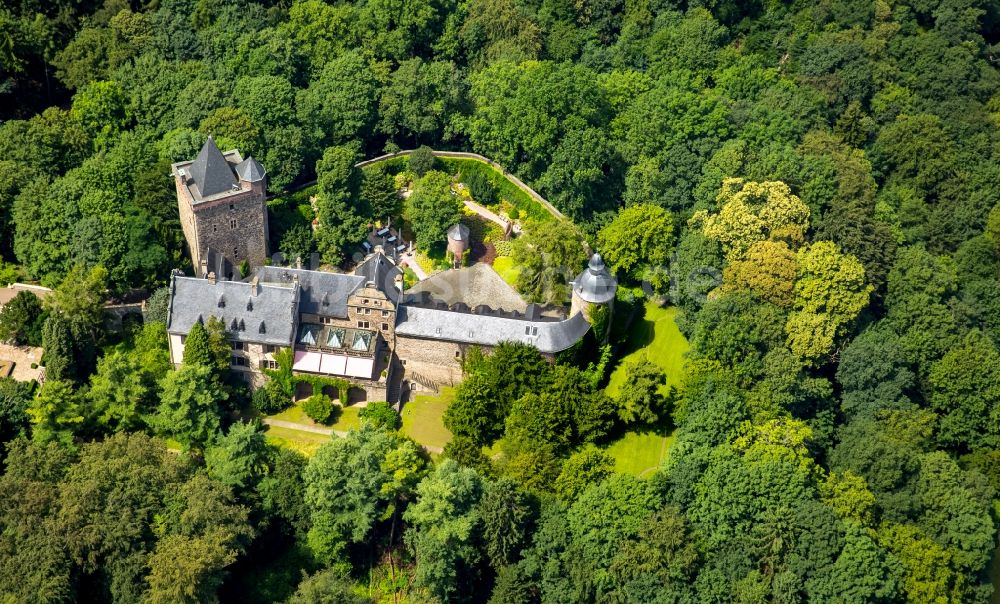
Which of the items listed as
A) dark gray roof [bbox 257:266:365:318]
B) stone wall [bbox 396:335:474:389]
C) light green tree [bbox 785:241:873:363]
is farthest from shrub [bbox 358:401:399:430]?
light green tree [bbox 785:241:873:363]

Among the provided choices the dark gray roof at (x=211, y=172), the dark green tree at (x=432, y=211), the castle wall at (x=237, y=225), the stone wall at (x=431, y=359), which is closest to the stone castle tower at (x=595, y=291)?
the stone wall at (x=431, y=359)

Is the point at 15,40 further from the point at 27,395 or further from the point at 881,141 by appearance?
the point at 881,141

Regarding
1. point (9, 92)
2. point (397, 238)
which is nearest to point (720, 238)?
point (397, 238)

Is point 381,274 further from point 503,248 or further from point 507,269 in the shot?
point 503,248

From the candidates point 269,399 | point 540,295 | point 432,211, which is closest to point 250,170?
point 432,211

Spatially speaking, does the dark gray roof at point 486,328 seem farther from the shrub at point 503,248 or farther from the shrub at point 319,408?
the shrub at point 503,248

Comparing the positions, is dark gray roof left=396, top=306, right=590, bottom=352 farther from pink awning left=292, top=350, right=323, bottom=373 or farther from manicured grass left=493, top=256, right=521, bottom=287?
manicured grass left=493, top=256, right=521, bottom=287
